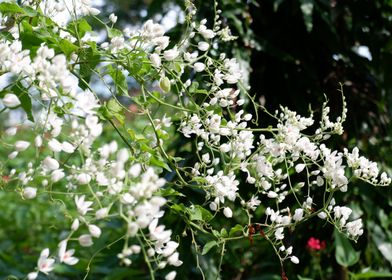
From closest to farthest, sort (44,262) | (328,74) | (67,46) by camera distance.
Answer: (44,262)
(67,46)
(328,74)

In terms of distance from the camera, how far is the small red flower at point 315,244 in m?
1.45

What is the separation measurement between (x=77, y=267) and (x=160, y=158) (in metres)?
0.87

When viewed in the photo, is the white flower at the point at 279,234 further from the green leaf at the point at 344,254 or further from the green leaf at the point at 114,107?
the green leaf at the point at 344,254

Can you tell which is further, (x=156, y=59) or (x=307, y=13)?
(x=307, y=13)

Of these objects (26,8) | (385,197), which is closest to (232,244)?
(385,197)

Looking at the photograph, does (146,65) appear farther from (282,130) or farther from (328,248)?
(328,248)

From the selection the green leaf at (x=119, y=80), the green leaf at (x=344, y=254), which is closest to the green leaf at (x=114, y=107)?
the green leaf at (x=119, y=80)

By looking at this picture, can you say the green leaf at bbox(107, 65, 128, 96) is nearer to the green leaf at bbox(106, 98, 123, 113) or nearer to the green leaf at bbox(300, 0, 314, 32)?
the green leaf at bbox(106, 98, 123, 113)

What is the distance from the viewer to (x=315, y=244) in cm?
145

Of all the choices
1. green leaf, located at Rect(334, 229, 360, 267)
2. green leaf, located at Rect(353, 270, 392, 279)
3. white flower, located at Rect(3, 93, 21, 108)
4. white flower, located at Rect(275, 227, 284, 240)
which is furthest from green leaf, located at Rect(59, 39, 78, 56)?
green leaf, located at Rect(353, 270, 392, 279)

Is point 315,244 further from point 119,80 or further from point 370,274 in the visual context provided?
point 119,80

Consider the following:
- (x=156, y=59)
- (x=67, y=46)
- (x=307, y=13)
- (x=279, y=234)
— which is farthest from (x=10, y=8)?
(x=307, y=13)

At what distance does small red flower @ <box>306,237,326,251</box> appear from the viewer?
1453 mm

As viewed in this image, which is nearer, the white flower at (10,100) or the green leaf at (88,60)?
the white flower at (10,100)
